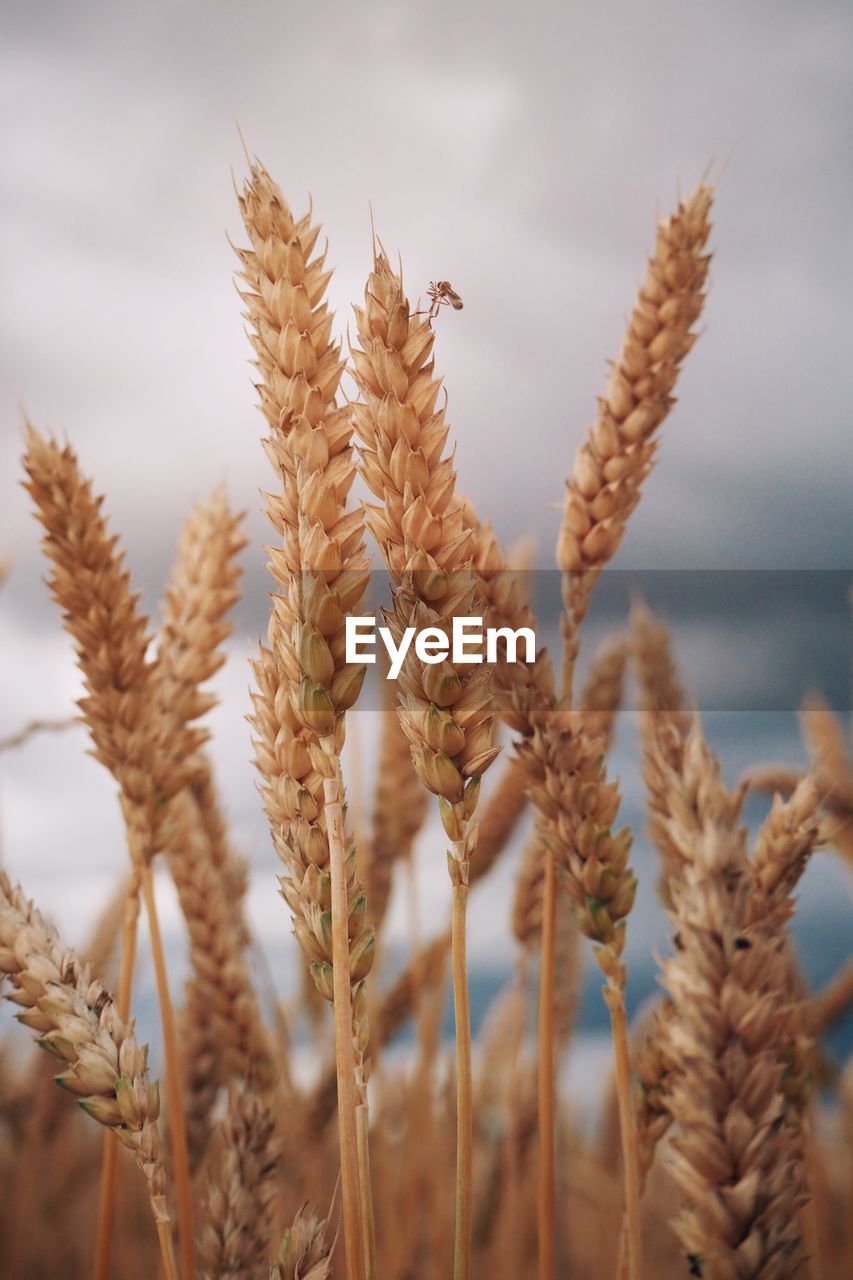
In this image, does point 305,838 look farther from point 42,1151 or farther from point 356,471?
→ point 42,1151

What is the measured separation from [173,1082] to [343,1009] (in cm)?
36

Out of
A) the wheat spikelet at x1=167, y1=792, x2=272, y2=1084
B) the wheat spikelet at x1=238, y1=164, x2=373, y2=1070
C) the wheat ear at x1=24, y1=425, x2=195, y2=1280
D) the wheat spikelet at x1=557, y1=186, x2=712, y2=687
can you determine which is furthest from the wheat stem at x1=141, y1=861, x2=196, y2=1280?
the wheat spikelet at x1=557, y1=186, x2=712, y2=687

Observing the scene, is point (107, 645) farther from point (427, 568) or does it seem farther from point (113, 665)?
point (427, 568)

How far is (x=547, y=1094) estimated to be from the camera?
689mm

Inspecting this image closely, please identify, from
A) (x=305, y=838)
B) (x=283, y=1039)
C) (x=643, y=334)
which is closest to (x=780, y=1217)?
(x=305, y=838)

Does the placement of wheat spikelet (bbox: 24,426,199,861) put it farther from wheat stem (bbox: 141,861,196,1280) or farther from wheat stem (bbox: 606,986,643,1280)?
wheat stem (bbox: 606,986,643,1280)

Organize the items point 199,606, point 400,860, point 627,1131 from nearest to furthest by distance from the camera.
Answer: point 627,1131 → point 199,606 → point 400,860

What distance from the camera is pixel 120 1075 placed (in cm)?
52

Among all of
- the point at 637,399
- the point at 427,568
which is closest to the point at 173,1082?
the point at 427,568

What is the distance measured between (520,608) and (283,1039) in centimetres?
68

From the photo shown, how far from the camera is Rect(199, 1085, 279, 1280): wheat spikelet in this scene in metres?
0.66

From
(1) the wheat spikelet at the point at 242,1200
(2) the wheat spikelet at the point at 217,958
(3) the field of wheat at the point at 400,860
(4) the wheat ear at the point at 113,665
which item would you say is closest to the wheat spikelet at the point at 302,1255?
(3) the field of wheat at the point at 400,860

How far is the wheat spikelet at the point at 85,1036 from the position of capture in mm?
516

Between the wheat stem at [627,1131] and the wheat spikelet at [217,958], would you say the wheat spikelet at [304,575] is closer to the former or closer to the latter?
the wheat stem at [627,1131]
